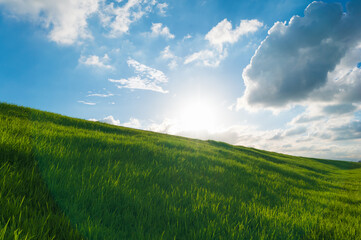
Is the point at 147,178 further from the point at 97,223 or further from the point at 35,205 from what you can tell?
the point at 35,205

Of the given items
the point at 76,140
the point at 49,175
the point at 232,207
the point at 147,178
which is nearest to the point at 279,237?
the point at 232,207

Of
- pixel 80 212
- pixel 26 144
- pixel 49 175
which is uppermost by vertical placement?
pixel 26 144

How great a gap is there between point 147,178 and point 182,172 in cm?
125

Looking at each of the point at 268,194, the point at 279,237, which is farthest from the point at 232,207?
the point at 268,194

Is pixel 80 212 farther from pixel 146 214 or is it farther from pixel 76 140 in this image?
pixel 76 140

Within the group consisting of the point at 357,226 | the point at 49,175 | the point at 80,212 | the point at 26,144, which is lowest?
the point at 357,226

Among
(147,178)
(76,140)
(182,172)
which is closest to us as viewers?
(147,178)

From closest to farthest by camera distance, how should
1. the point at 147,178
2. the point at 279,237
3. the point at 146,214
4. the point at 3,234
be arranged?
the point at 3,234
the point at 146,214
the point at 279,237
the point at 147,178

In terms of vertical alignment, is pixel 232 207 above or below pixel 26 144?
below

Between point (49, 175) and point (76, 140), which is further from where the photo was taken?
point (76, 140)

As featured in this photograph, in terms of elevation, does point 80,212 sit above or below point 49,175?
below

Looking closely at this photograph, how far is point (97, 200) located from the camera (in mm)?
2369

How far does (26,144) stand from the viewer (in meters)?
3.36

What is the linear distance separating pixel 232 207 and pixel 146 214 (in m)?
1.64
